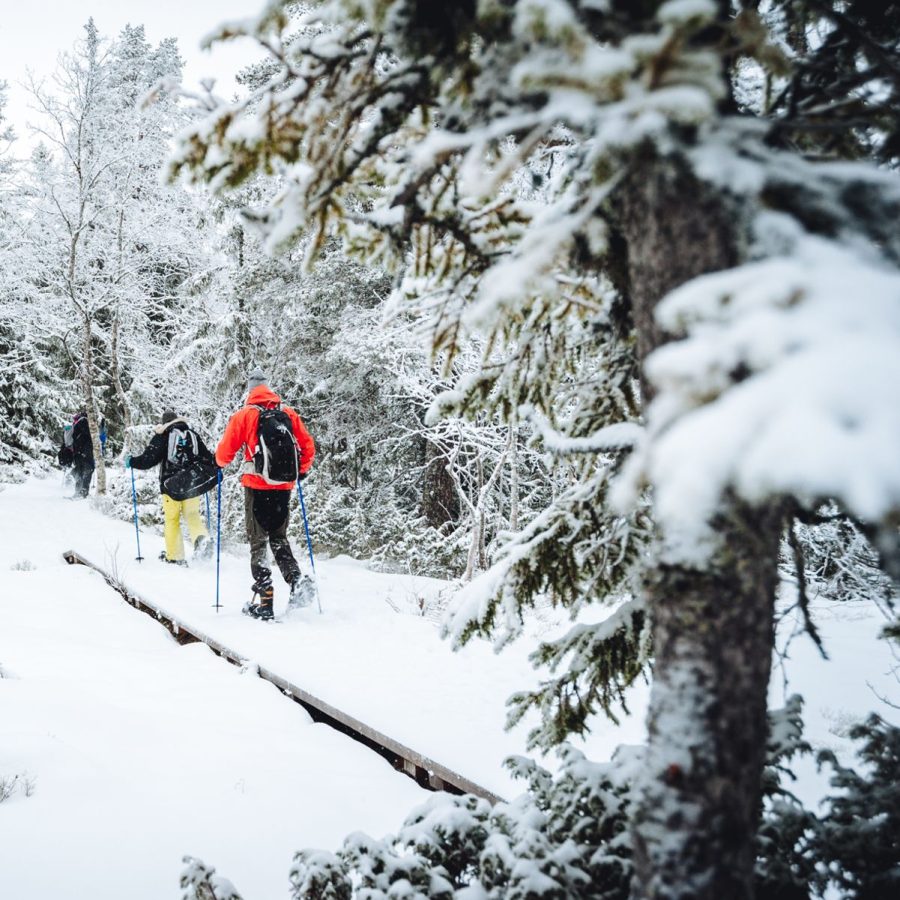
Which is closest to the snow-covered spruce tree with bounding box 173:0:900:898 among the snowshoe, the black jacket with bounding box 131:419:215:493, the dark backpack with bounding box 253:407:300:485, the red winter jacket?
the dark backpack with bounding box 253:407:300:485

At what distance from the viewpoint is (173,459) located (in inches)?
357

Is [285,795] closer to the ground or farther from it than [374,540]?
farther from it

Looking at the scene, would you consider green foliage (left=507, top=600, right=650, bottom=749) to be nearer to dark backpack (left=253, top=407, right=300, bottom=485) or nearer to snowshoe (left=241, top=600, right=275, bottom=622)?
dark backpack (left=253, top=407, right=300, bottom=485)

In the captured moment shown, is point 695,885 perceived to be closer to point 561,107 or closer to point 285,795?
point 561,107

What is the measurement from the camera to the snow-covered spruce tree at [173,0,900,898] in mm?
822

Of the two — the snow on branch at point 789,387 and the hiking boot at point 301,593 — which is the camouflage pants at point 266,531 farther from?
the snow on branch at point 789,387

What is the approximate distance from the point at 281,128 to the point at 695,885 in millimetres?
2113

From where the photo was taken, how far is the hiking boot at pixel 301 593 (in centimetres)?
683

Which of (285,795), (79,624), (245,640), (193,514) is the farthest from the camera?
(193,514)

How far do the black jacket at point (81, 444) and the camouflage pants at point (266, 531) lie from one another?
12.6m

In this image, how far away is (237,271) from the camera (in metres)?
13.3

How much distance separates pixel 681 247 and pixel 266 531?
635 centimetres

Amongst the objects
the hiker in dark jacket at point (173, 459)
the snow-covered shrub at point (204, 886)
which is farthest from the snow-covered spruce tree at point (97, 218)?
the snow-covered shrub at point (204, 886)

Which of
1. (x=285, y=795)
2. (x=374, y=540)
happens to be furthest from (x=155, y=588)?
(x=374, y=540)
